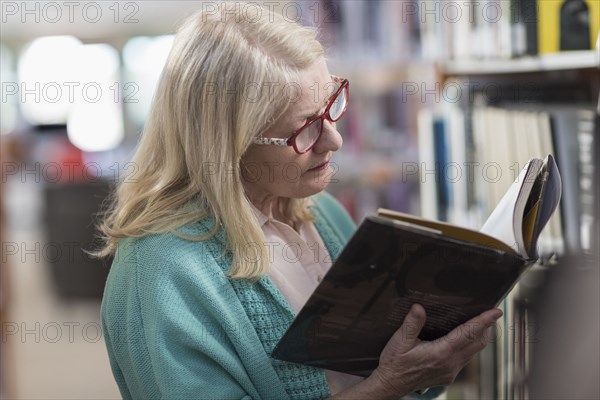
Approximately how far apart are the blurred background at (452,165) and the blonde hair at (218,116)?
12 centimetres

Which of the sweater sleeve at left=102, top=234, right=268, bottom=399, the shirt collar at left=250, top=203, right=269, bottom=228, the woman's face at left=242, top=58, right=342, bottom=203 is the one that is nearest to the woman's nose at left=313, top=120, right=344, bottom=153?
the woman's face at left=242, top=58, right=342, bottom=203

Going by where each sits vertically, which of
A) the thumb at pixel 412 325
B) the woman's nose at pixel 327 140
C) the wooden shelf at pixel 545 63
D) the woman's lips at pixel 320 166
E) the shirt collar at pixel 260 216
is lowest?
the thumb at pixel 412 325

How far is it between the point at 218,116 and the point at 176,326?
1.19 ft

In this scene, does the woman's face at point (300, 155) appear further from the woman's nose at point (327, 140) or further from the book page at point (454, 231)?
the book page at point (454, 231)

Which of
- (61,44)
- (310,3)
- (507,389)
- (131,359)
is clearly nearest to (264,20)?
(131,359)

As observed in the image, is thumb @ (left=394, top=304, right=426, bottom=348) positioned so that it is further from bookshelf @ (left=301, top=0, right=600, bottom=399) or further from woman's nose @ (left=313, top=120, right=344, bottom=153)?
bookshelf @ (left=301, top=0, right=600, bottom=399)

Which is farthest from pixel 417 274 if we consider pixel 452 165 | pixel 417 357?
pixel 452 165

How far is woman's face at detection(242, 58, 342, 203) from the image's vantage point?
1.37 metres

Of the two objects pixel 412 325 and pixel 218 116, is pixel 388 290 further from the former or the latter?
pixel 218 116

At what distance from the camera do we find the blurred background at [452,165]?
5.60ft

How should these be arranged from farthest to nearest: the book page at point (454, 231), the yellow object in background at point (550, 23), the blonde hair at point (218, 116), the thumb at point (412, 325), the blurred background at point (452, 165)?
1. the yellow object in background at point (550, 23)
2. the blurred background at point (452, 165)
3. the blonde hair at point (218, 116)
4. the thumb at point (412, 325)
5. the book page at point (454, 231)

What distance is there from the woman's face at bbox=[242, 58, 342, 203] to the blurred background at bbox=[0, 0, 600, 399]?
25 centimetres

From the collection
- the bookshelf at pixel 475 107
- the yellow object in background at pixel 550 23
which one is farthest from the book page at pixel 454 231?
the yellow object in background at pixel 550 23

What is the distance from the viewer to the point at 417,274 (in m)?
1.15
